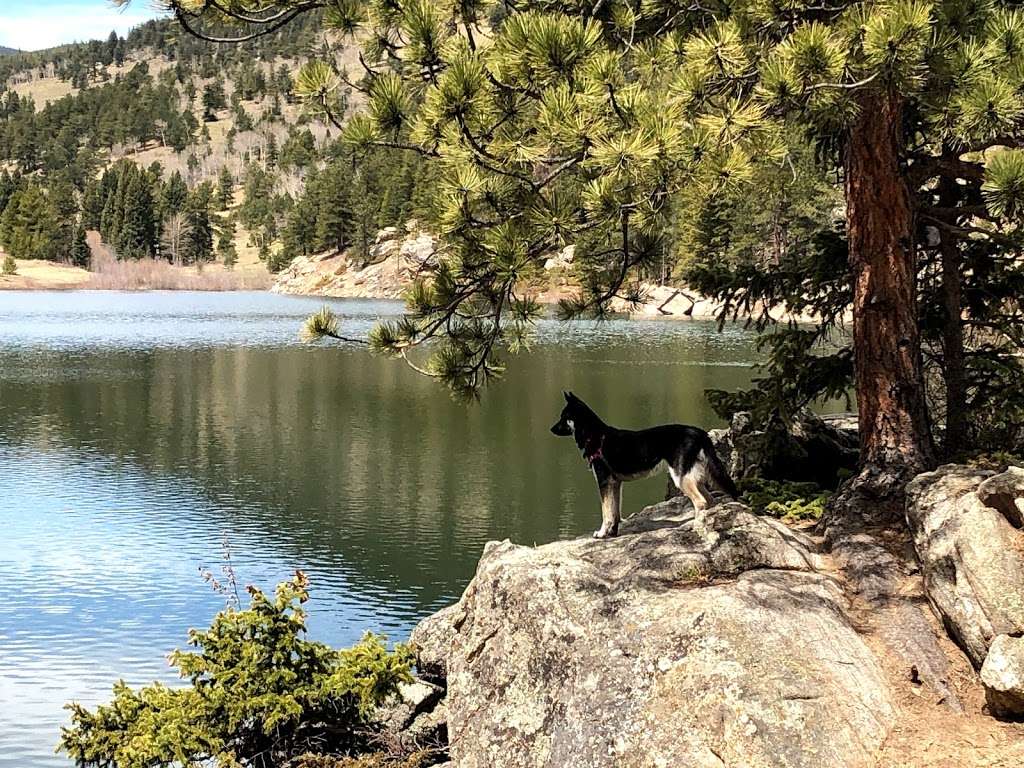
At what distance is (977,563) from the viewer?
624 cm

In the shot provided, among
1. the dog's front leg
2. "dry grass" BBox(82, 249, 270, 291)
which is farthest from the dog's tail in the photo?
"dry grass" BBox(82, 249, 270, 291)

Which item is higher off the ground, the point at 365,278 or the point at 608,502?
the point at 365,278

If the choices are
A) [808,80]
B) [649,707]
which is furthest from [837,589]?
[808,80]

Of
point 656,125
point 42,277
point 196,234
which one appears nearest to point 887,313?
point 656,125

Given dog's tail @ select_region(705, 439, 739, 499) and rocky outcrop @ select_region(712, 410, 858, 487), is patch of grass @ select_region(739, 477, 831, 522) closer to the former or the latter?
rocky outcrop @ select_region(712, 410, 858, 487)

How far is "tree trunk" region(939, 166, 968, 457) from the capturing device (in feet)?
31.3

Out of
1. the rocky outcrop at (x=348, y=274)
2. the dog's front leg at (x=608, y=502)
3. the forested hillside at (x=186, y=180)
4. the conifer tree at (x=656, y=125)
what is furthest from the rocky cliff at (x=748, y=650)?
the rocky outcrop at (x=348, y=274)

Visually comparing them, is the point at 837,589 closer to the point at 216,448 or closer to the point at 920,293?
the point at 920,293

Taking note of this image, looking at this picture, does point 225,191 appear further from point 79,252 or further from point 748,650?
point 748,650

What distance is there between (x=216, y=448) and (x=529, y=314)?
1595 cm

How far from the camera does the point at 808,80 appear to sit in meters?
6.45

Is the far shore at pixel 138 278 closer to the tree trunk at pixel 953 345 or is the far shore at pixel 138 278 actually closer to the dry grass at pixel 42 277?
the dry grass at pixel 42 277

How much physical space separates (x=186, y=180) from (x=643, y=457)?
15768cm

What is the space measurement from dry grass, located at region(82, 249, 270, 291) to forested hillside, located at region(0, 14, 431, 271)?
2949 millimetres
